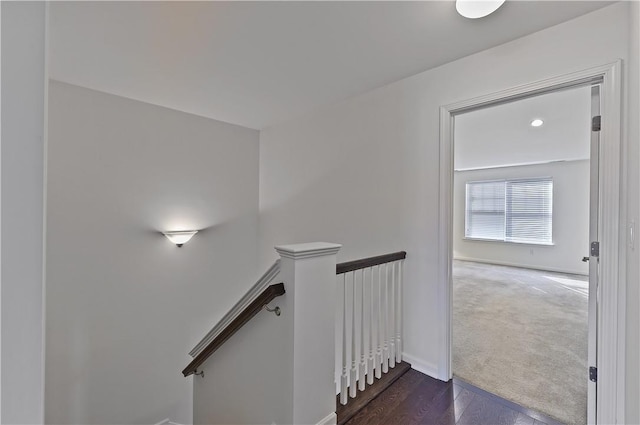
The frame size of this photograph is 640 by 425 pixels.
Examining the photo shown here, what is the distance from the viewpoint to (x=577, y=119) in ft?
13.1

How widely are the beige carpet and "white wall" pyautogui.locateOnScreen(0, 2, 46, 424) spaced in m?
2.47

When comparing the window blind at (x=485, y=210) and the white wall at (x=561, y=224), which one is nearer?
the white wall at (x=561, y=224)

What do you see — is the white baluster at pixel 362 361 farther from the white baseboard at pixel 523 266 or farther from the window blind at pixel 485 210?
the window blind at pixel 485 210

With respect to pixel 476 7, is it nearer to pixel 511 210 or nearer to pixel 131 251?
pixel 131 251

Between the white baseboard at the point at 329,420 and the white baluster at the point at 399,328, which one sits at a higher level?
the white baluster at the point at 399,328

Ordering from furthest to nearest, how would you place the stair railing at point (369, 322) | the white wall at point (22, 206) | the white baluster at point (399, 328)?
1. the white baluster at point (399, 328)
2. the stair railing at point (369, 322)
3. the white wall at point (22, 206)

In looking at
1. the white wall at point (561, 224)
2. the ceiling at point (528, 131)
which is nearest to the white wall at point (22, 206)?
the ceiling at point (528, 131)

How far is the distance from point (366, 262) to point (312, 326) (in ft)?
2.22

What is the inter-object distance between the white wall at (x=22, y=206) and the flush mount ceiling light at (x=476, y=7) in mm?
1850

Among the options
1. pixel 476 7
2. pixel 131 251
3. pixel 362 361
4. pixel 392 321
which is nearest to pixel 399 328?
pixel 392 321

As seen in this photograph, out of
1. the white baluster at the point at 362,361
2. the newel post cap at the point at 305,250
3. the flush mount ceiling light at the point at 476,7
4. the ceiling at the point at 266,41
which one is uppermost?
the ceiling at the point at 266,41

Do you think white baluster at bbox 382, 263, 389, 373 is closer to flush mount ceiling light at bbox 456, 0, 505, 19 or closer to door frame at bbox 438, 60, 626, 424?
door frame at bbox 438, 60, 626, 424

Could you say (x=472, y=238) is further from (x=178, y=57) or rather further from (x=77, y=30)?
(x=77, y=30)

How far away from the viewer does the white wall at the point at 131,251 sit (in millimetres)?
2570
